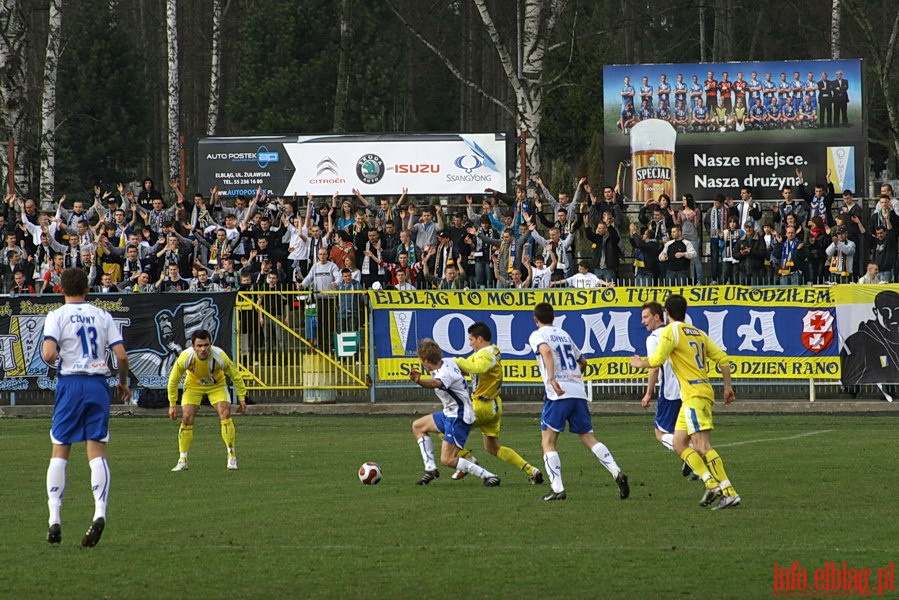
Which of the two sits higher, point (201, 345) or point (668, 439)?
point (201, 345)

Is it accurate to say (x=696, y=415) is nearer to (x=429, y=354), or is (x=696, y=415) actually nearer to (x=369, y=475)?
(x=429, y=354)

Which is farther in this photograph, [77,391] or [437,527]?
[437,527]

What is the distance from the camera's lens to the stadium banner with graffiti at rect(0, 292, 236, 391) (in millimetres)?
25797

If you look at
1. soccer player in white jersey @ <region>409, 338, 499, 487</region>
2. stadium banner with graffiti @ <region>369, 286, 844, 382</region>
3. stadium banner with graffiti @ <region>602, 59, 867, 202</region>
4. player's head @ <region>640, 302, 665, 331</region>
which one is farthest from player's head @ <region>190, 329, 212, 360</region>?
stadium banner with graffiti @ <region>602, 59, 867, 202</region>

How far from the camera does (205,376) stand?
16750 mm

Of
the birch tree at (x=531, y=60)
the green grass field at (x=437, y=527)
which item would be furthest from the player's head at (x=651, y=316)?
the birch tree at (x=531, y=60)

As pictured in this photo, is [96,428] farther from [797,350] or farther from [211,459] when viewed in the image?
[797,350]

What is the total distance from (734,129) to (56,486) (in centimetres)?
2353

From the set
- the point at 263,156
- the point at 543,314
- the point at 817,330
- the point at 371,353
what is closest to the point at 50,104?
the point at 263,156

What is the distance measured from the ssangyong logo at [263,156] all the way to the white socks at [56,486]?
21795 mm

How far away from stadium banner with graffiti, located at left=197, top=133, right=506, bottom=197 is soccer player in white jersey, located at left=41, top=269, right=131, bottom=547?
20.8 m

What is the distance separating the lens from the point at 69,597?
858cm

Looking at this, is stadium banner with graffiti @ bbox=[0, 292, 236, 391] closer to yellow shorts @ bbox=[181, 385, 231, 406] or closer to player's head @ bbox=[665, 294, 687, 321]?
yellow shorts @ bbox=[181, 385, 231, 406]

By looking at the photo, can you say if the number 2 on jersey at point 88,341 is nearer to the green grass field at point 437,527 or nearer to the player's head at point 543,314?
the green grass field at point 437,527
